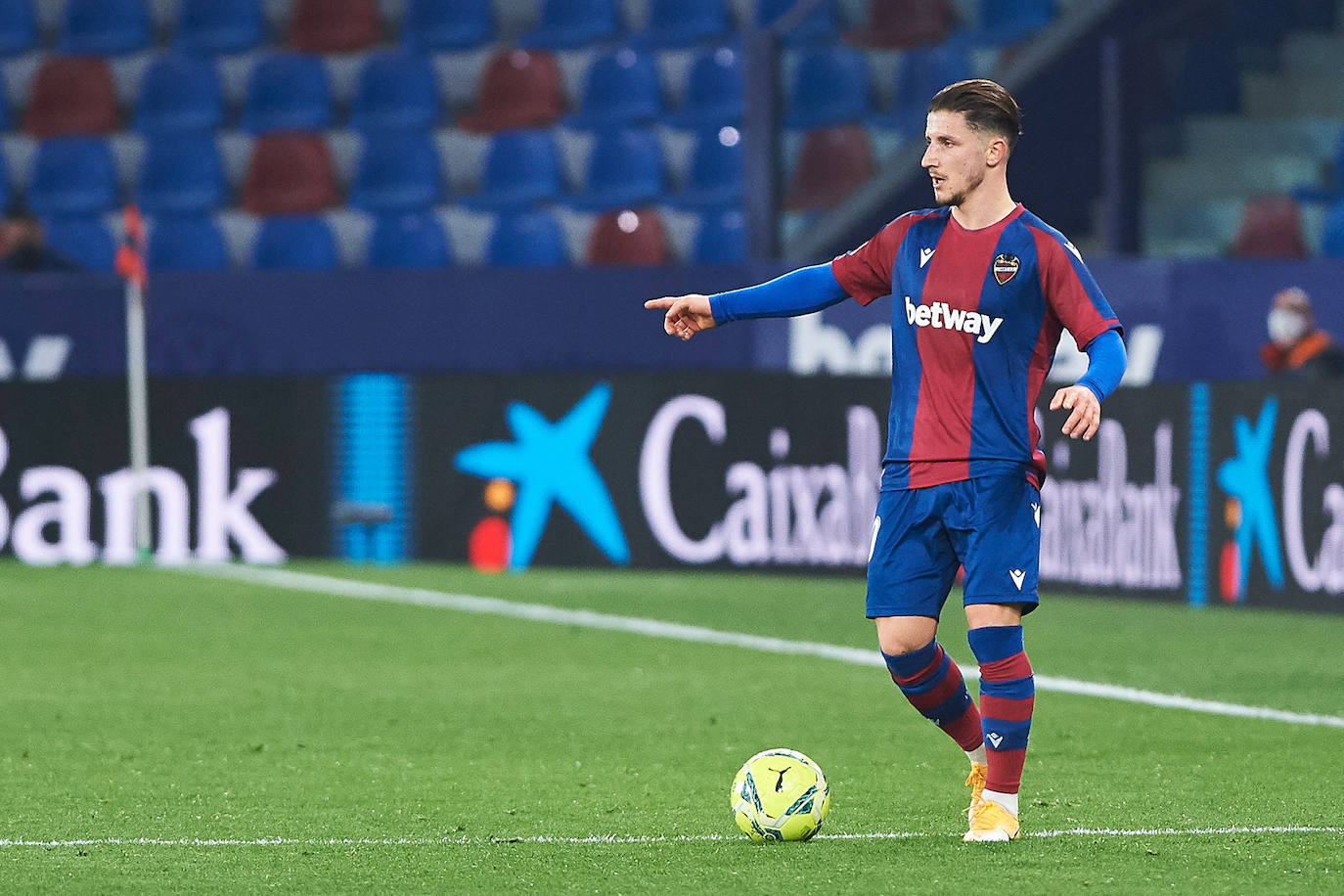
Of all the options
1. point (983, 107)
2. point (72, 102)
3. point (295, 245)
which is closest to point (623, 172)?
point (295, 245)

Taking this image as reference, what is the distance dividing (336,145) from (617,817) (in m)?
11.2

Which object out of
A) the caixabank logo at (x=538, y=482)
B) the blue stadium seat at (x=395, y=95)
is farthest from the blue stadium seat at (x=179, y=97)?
the caixabank logo at (x=538, y=482)

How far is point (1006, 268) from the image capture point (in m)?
5.31

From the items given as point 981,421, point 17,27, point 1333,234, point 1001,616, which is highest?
point 17,27

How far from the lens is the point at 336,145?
16391 mm

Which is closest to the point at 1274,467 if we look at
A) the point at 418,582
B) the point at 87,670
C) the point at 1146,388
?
the point at 1146,388

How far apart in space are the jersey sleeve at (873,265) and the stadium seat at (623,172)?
32.7 ft

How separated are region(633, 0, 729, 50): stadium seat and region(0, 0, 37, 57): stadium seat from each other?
4.37 meters

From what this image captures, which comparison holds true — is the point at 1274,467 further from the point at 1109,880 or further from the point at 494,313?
the point at 1109,880

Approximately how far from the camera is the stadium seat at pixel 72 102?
16719 mm

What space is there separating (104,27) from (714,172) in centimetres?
482

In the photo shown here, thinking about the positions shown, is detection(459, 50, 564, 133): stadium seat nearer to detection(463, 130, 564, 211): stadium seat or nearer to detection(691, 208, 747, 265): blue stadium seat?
detection(463, 130, 564, 211): stadium seat

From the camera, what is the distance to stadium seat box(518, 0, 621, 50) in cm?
1627

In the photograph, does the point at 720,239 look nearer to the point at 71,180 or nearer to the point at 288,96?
the point at 288,96
